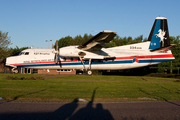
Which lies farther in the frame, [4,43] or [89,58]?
[4,43]

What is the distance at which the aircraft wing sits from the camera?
2094 cm

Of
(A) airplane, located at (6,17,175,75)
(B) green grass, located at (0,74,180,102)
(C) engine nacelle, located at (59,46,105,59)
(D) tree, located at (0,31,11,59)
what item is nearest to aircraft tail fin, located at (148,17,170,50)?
(A) airplane, located at (6,17,175,75)

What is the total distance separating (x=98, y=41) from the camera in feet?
75.3

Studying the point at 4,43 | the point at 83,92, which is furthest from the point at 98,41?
the point at 4,43

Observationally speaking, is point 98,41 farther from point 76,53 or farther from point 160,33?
point 160,33

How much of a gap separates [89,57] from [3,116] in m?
19.9

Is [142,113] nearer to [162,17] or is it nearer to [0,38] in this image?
[162,17]

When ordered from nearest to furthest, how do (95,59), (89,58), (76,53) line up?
1. (76,53)
2. (89,58)
3. (95,59)

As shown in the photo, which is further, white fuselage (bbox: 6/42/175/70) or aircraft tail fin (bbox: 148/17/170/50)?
aircraft tail fin (bbox: 148/17/170/50)

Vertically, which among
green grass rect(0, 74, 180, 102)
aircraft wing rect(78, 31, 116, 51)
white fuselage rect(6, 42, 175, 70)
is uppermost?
aircraft wing rect(78, 31, 116, 51)

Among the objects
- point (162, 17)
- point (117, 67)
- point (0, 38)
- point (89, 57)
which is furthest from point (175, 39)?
point (0, 38)

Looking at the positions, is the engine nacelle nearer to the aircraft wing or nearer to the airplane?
the airplane

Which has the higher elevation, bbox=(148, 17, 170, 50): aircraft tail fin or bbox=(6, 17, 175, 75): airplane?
bbox=(148, 17, 170, 50): aircraft tail fin

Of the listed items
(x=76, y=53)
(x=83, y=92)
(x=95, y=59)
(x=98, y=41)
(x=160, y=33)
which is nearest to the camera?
(x=83, y=92)
